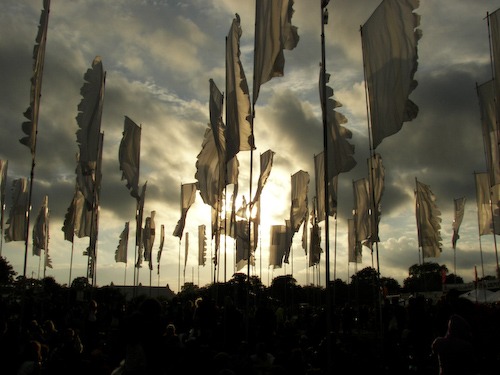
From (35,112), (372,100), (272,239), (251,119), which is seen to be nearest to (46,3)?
(35,112)

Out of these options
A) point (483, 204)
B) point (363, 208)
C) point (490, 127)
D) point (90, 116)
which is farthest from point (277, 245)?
point (90, 116)

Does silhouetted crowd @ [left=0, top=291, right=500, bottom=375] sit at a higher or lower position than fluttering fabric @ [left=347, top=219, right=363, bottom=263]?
lower

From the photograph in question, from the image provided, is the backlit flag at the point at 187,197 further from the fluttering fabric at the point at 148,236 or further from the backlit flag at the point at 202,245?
the backlit flag at the point at 202,245

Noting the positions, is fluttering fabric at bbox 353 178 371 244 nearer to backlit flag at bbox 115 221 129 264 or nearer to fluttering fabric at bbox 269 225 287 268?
fluttering fabric at bbox 269 225 287 268

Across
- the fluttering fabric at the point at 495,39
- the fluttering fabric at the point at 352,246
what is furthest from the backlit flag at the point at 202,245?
the fluttering fabric at the point at 495,39

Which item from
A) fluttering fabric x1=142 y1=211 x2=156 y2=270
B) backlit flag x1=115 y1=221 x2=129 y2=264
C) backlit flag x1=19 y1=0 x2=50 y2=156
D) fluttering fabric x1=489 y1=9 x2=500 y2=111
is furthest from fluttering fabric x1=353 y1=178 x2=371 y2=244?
backlit flag x1=115 y1=221 x2=129 y2=264

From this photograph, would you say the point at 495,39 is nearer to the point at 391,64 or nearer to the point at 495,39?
the point at 495,39

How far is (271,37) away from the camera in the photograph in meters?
14.3

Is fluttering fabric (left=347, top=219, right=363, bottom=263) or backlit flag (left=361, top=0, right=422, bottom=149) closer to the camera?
backlit flag (left=361, top=0, right=422, bottom=149)

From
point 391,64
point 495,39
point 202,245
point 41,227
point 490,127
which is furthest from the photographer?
point 202,245

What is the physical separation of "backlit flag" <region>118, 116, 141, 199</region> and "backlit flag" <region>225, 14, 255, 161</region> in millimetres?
5433

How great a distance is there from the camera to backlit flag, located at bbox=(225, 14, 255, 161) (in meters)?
15.6

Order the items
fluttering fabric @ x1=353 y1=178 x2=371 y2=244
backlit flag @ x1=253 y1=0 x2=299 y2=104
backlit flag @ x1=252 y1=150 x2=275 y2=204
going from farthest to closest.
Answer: fluttering fabric @ x1=353 y1=178 x2=371 y2=244 → backlit flag @ x1=252 y1=150 x2=275 y2=204 → backlit flag @ x1=253 y1=0 x2=299 y2=104

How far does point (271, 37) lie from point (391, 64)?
3433 mm
